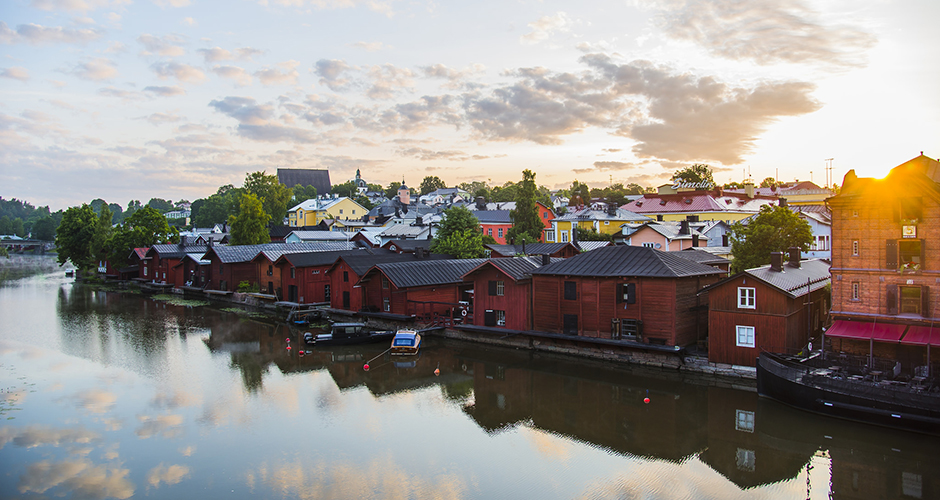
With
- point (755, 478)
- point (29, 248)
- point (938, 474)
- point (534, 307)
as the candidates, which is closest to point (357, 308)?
point (534, 307)

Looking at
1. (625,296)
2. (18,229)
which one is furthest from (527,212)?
(18,229)

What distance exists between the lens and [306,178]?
15488 cm

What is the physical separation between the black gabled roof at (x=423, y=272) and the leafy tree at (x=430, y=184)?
137 metres

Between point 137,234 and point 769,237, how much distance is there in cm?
6852

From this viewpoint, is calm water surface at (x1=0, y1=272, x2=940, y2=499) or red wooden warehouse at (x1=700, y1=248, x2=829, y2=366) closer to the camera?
calm water surface at (x1=0, y1=272, x2=940, y2=499)

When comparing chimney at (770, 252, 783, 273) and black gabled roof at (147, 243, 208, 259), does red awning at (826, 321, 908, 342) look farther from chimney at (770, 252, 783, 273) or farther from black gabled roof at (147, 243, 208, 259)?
black gabled roof at (147, 243, 208, 259)

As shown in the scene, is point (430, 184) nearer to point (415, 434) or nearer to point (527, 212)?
point (527, 212)

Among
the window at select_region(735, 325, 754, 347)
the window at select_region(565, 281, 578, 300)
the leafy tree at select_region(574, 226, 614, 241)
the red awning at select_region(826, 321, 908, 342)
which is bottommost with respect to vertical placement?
the window at select_region(735, 325, 754, 347)

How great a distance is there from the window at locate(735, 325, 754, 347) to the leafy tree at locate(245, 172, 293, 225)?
89246 mm

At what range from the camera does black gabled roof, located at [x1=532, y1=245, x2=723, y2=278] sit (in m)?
26.3

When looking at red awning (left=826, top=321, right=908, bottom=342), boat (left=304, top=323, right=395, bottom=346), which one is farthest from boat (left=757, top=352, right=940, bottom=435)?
boat (left=304, top=323, right=395, bottom=346)

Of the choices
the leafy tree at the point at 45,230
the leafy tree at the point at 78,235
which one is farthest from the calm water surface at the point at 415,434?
the leafy tree at the point at 45,230

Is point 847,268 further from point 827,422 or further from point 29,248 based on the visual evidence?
point 29,248

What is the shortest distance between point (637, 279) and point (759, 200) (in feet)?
188
